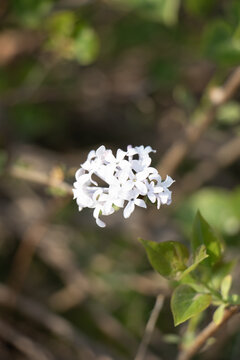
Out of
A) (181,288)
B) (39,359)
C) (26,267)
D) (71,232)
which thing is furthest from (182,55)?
(181,288)

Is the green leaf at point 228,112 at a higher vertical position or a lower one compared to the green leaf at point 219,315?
higher

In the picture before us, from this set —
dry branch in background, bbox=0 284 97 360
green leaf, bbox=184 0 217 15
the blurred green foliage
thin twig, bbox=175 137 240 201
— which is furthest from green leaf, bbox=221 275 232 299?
green leaf, bbox=184 0 217 15

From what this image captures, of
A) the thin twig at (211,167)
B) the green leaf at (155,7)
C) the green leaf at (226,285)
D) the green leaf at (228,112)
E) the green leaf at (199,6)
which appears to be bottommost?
the green leaf at (226,285)

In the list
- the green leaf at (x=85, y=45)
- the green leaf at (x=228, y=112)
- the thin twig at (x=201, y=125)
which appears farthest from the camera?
the green leaf at (x=85, y=45)

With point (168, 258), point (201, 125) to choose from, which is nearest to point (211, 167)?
point (201, 125)

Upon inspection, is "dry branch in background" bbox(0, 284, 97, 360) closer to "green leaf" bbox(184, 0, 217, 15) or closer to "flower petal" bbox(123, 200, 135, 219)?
"flower petal" bbox(123, 200, 135, 219)

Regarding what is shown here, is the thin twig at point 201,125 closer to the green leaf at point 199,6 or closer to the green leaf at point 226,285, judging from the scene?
the green leaf at point 199,6

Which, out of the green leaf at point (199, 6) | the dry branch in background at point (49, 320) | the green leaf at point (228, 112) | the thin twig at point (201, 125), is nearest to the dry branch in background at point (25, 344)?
the dry branch in background at point (49, 320)
